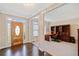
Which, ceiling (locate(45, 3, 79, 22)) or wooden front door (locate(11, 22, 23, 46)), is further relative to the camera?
wooden front door (locate(11, 22, 23, 46))

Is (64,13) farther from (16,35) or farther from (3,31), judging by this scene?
(3,31)

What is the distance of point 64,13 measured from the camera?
2.52 metres

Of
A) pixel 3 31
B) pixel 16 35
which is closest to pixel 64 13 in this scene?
pixel 16 35

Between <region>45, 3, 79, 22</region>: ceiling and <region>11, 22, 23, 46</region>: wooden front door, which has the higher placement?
<region>45, 3, 79, 22</region>: ceiling

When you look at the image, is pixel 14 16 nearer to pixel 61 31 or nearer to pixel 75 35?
pixel 61 31

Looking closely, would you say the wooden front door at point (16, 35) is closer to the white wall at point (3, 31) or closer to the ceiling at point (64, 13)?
the white wall at point (3, 31)

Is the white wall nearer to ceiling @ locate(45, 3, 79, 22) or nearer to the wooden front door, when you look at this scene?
the wooden front door

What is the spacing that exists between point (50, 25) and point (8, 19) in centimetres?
290

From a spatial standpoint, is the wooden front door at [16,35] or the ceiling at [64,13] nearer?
the ceiling at [64,13]

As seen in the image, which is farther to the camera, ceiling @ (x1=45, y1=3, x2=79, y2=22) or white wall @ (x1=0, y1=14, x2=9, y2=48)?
white wall @ (x1=0, y1=14, x2=9, y2=48)

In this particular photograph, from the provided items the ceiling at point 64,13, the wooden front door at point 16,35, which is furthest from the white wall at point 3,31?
the ceiling at point 64,13

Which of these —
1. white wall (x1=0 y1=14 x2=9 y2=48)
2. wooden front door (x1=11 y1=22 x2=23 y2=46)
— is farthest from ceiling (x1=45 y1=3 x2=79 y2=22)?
white wall (x1=0 y1=14 x2=9 y2=48)

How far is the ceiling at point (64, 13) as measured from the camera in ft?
7.50

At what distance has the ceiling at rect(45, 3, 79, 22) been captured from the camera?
2.29m
